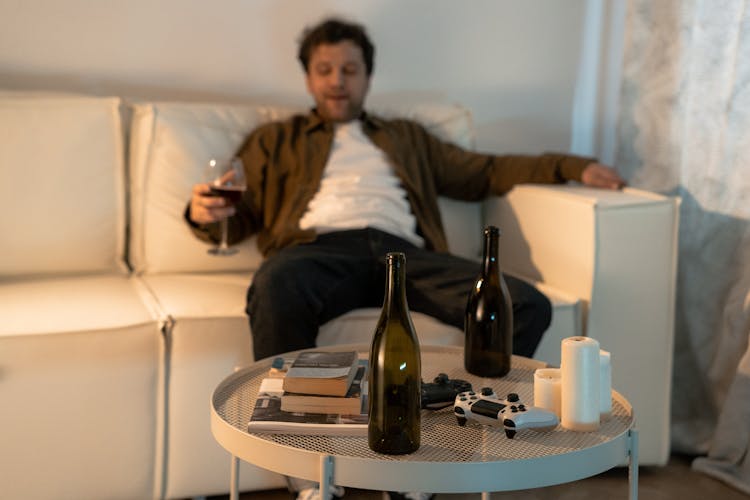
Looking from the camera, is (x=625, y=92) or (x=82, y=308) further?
(x=625, y=92)

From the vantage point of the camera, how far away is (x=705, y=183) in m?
2.51

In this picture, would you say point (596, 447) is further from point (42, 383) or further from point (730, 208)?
point (730, 208)

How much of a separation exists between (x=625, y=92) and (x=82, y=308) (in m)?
1.66

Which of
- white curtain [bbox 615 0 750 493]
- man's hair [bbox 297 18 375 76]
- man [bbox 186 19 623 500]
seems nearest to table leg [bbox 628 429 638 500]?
man [bbox 186 19 623 500]

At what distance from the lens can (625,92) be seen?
2.80 m

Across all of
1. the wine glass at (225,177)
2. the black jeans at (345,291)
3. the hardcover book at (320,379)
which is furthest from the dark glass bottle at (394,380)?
the wine glass at (225,177)

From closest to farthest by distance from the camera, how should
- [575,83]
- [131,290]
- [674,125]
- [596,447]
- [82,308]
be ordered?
[596,447]
[82,308]
[131,290]
[674,125]
[575,83]

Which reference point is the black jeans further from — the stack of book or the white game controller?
the white game controller

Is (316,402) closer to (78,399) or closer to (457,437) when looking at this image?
(457,437)

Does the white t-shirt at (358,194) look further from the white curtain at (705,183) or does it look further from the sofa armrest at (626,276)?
the white curtain at (705,183)

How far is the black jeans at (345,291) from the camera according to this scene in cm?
202

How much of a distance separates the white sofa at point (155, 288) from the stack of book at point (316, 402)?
671mm

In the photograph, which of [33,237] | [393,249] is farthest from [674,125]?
[33,237]

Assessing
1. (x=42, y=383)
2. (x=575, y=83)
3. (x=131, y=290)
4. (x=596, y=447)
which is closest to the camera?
(x=596, y=447)
